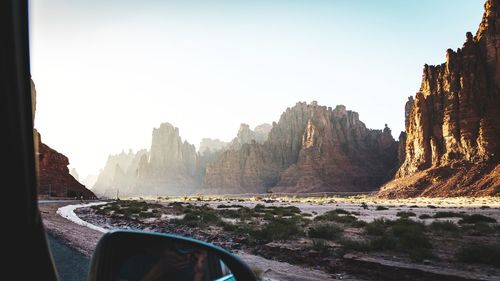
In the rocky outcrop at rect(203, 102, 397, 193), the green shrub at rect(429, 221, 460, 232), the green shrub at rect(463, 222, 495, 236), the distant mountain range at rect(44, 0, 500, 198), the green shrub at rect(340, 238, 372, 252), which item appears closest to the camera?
the green shrub at rect(340, 238, 372, 252)

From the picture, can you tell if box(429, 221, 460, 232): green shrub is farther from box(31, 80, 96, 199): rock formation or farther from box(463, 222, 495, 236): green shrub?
box(31, 80, 96, 199): rock formation

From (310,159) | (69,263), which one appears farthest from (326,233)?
(310,159)

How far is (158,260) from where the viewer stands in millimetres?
1857

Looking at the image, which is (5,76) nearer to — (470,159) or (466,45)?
(470,159)

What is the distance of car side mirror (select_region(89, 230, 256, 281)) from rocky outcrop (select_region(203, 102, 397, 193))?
118 metres

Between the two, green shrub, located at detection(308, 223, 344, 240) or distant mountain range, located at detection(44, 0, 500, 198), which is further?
distant mountain range, located at detection(44, 0, 500, 198)

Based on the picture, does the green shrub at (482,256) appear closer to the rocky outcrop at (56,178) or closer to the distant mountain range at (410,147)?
the distant mountain range at (410,147)

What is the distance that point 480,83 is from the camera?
80.8 metres

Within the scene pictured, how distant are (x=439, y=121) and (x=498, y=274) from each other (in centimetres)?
8774

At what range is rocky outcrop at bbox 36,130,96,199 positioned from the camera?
67.4 m

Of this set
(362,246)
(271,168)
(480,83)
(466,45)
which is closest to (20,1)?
(362,246)

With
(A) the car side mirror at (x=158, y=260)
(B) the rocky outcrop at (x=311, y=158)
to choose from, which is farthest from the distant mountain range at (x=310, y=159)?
(A) the car side mirror at (x=158, y=260)

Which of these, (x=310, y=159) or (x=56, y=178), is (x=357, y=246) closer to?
(x=56, y=178)

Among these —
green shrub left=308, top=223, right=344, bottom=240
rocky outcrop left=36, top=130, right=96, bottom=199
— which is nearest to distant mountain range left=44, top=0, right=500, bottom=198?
rocky outcrop left=36, top=130, right=96, bottom=199
